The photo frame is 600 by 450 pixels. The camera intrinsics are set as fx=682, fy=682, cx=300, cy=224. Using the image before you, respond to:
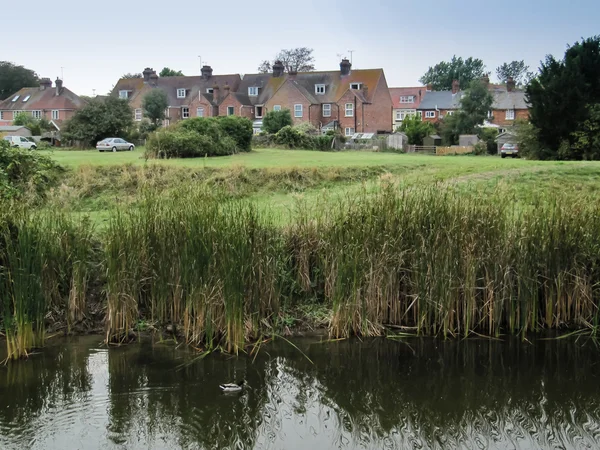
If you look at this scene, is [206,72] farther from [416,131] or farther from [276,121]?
[416,131]

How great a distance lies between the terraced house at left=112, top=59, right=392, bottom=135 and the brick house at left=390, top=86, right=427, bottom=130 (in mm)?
21461

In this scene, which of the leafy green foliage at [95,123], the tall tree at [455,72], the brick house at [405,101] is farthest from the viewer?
the tall tree at [455,72]

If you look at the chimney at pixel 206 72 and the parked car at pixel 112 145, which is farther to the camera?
the chimney at pixel 206 72

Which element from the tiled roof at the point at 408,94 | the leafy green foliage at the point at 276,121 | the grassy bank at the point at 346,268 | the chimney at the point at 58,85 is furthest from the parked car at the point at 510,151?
the chimney at the point at 58,85

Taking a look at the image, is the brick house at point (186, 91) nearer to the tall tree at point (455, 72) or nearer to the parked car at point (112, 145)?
the parked car at point (112, 145)

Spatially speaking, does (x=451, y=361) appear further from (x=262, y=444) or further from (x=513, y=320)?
(x=262, y=444)

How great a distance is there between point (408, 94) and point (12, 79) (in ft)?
175

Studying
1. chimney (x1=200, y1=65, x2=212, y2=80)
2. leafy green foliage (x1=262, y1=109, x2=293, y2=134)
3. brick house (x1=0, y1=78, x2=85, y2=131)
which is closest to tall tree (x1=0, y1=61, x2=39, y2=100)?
brick house (x1=0, y1=78, x2=85, y2=131)

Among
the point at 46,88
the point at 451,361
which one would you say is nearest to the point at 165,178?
the point at 451,361

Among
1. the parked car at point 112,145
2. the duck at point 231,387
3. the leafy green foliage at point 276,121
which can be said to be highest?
the leafy green foliage at point 276,121

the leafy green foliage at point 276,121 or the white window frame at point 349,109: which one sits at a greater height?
the white window frame at point 349,109

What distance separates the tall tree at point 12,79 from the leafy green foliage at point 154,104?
38806 millimetres

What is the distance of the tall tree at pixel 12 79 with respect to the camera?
296 ft

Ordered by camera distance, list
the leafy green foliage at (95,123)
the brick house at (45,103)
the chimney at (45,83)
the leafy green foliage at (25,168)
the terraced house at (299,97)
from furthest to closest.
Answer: the chimney at (45,83), the brick house at (45,103), the terraced house at (299,97), the leafy green foliage at (95,123), the leafy green foliage at (25,168)
